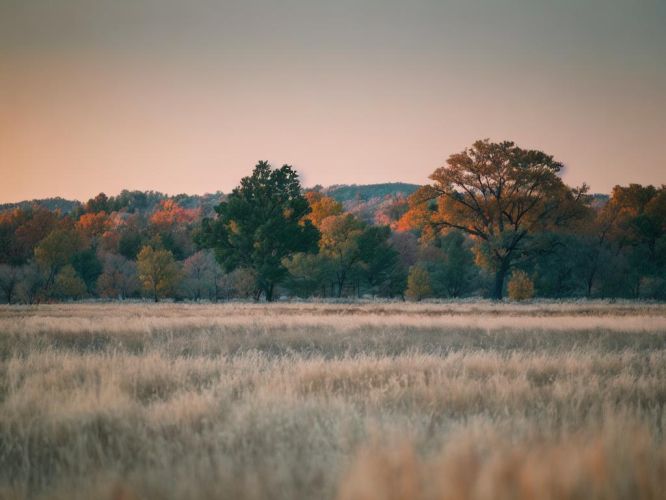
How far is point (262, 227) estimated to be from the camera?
1517 inches

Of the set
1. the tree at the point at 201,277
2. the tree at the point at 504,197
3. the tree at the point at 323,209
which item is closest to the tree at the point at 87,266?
the tree at the point at 201,277

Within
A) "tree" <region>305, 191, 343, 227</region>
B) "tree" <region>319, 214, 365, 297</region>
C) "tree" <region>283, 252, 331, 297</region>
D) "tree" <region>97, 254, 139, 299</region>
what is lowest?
"tree" <region>97, 254, 139, 299</region>

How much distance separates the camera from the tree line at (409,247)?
32000 millimetres

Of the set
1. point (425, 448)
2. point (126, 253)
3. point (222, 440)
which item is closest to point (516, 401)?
point (425, 448)

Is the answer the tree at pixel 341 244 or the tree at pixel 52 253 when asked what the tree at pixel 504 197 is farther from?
the tree at pixel 52 253

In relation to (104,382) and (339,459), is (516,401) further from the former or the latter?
(104,382)

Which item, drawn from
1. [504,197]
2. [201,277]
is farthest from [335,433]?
[201,277]

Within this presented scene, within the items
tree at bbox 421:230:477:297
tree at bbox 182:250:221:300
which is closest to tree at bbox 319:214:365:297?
tree at bbox 421:230:477:297

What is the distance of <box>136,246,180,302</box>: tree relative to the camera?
49844mm

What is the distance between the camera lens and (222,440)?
3734mm

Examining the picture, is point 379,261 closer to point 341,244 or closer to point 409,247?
point 341,244

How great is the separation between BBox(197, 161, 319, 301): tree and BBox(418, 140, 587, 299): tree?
1245 centimetres

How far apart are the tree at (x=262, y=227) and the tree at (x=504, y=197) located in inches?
490

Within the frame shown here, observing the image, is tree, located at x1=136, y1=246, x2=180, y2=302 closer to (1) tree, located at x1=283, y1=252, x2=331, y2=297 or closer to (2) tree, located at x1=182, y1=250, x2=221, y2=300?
(2) tree, located at x1=182, y1=250, x2=221, y2=300
